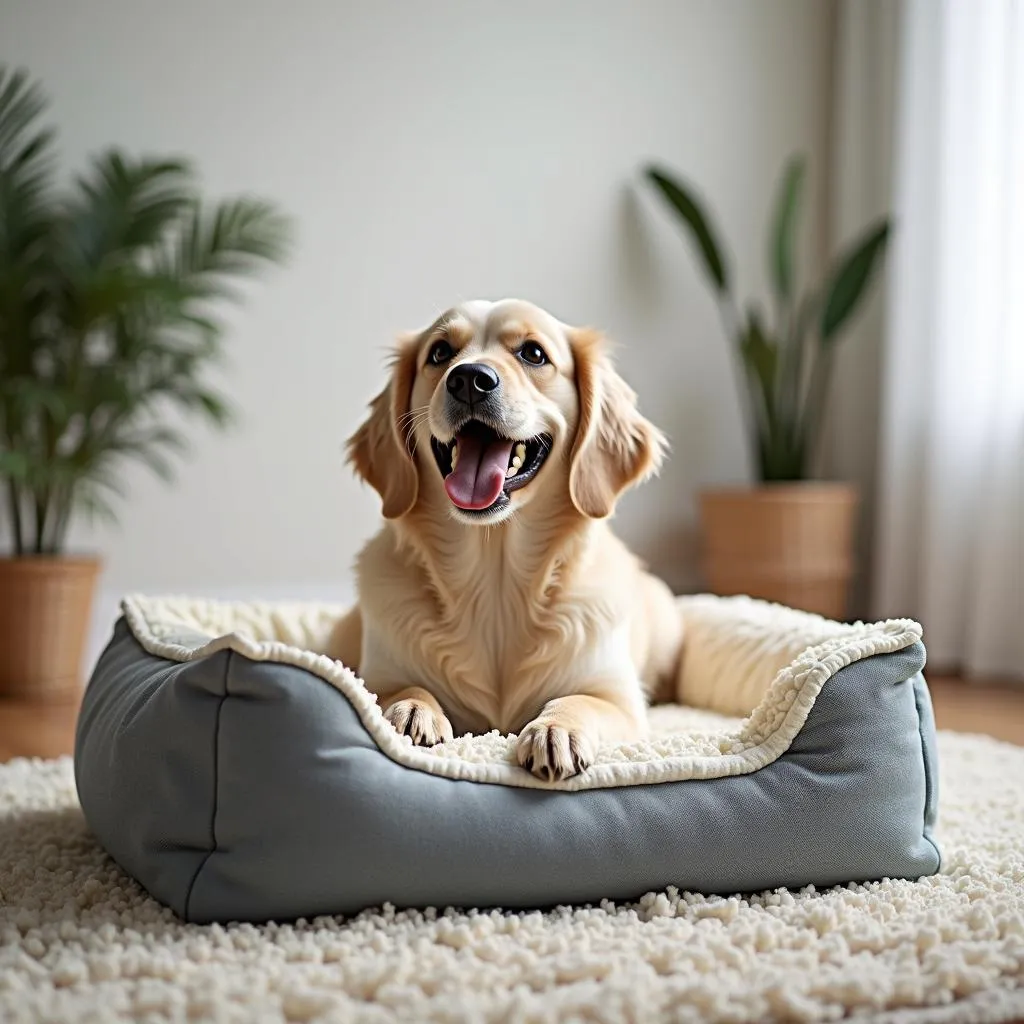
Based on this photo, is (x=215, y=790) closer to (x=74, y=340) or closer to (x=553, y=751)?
(x=553, y=751)

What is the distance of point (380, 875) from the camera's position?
151 cm

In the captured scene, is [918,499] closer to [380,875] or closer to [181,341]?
[181,341]

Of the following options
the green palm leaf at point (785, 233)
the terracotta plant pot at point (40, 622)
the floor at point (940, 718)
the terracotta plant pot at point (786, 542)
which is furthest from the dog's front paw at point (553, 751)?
the green palm leaf at point (785, 233)

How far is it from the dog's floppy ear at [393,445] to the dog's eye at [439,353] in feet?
0.22

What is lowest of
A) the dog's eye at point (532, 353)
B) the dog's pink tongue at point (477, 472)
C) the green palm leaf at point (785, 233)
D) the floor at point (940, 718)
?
the floor at point (940, 718)

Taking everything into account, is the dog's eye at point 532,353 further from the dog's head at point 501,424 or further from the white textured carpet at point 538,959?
the white textured carpet at point 538,959

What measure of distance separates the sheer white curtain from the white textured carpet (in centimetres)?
255

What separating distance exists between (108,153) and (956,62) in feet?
9.39

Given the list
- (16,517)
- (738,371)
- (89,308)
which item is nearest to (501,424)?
(89,308)

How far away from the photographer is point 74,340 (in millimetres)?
3764

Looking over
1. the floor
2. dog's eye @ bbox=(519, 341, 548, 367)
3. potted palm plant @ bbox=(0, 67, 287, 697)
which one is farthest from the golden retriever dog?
potted palm plant @ bbox=(0, 67, 287, 697)

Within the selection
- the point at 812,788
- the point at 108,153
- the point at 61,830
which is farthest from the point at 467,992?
the point at 108,153

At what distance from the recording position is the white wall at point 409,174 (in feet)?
13.8

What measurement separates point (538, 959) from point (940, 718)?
2.20 meters
